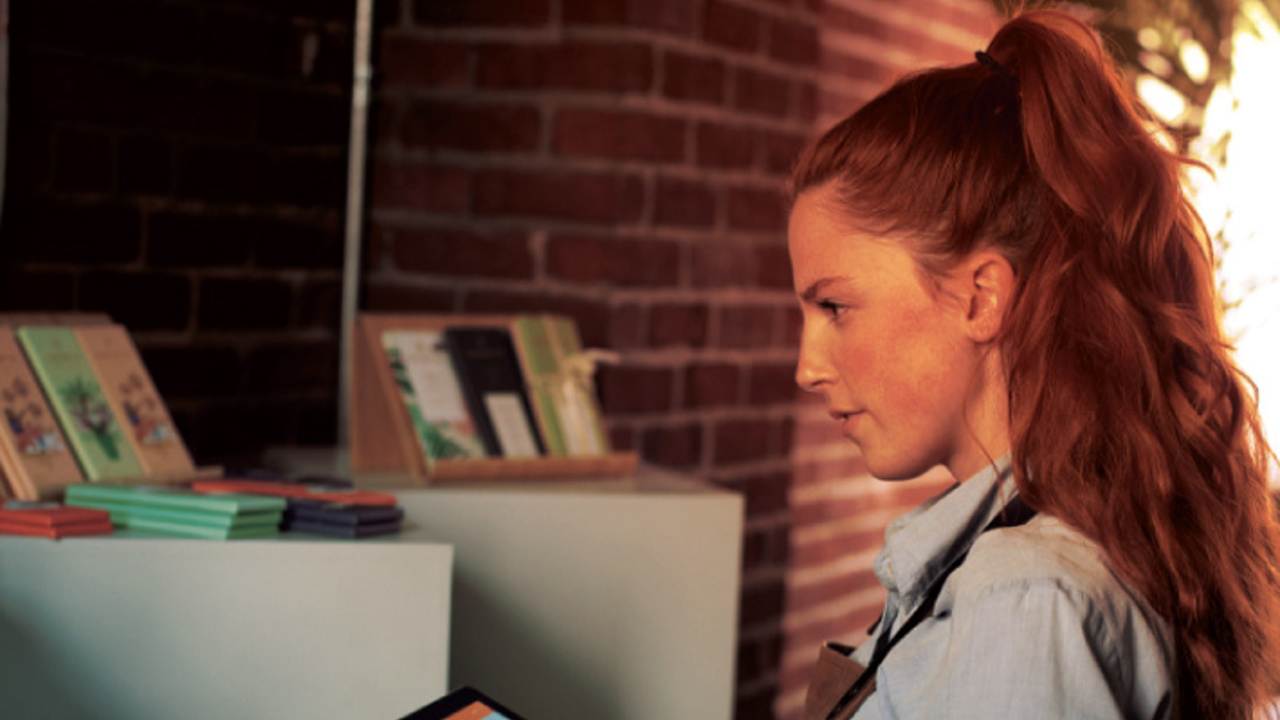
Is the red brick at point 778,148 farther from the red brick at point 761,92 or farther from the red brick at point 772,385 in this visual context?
the red brick at point 772,385

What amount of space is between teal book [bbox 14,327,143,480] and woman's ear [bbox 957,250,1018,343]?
108 cm

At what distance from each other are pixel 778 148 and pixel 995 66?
1.42 metres

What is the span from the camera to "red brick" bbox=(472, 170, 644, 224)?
234cm

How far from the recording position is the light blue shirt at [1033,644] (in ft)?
3.16

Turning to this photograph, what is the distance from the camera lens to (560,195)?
7.71ft

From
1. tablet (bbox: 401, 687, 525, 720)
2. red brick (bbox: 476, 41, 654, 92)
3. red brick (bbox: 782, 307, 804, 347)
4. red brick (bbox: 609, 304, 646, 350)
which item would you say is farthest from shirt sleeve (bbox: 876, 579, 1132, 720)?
red brick (bbox: 782, 307, 804, 347)

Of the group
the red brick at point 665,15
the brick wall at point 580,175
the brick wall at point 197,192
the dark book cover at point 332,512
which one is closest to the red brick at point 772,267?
the brick wall at point 580,175

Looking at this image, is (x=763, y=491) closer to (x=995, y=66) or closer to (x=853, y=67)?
(x=853, y=67)

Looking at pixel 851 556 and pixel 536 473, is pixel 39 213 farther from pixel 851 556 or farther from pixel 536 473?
pixel 851 556

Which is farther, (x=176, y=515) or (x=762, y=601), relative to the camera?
(x=762, y=601)

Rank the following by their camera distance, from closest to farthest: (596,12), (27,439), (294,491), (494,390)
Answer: (27,439) < (294,491) < (494,390) < (596,12)

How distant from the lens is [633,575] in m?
1.96

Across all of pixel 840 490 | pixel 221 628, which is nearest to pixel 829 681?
pixel 221 628

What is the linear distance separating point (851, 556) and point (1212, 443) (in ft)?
6.90
